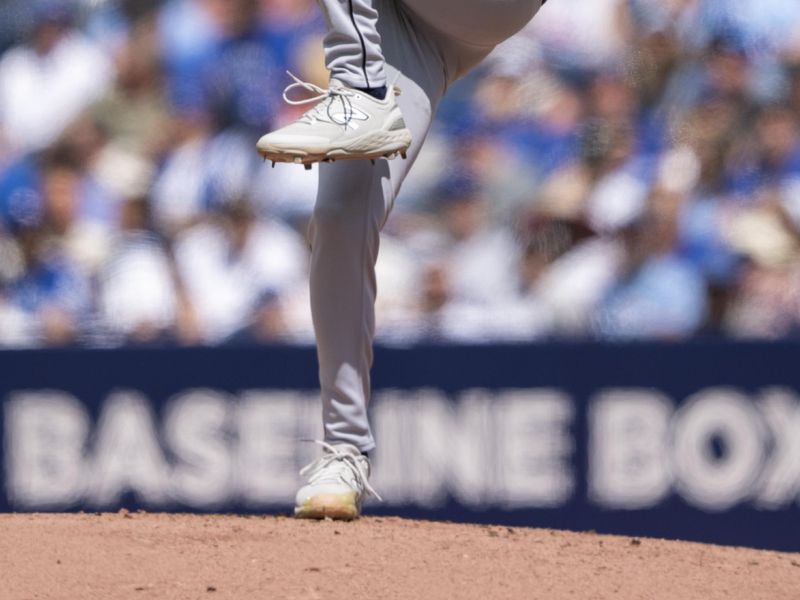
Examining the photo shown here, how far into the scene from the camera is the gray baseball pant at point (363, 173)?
2.63 meters

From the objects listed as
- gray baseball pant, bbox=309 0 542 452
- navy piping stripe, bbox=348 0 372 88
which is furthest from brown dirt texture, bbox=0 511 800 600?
navy piping stripe, bbox=348 0 372 88

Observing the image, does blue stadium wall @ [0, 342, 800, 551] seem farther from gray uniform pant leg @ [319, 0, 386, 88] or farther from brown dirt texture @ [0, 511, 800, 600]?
gray uniform pant leg @ [319, 0, 386, 88]

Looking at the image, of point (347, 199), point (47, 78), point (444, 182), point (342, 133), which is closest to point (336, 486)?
point (347, 199)

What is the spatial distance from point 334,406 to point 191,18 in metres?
2.85

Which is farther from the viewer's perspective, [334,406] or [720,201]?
[720,201]

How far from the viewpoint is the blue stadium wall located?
488cm

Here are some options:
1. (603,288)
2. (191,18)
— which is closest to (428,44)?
(603,288)

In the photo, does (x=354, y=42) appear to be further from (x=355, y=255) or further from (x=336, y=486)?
(x=336, y=486)

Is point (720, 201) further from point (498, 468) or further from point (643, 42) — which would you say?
point (498, 468)

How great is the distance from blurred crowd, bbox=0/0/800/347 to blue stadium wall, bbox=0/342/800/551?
0.11 m

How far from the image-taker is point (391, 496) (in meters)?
4.90

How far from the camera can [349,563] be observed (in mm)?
2338

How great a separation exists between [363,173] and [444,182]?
247 centimetres

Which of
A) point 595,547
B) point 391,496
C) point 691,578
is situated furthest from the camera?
point 391,496
